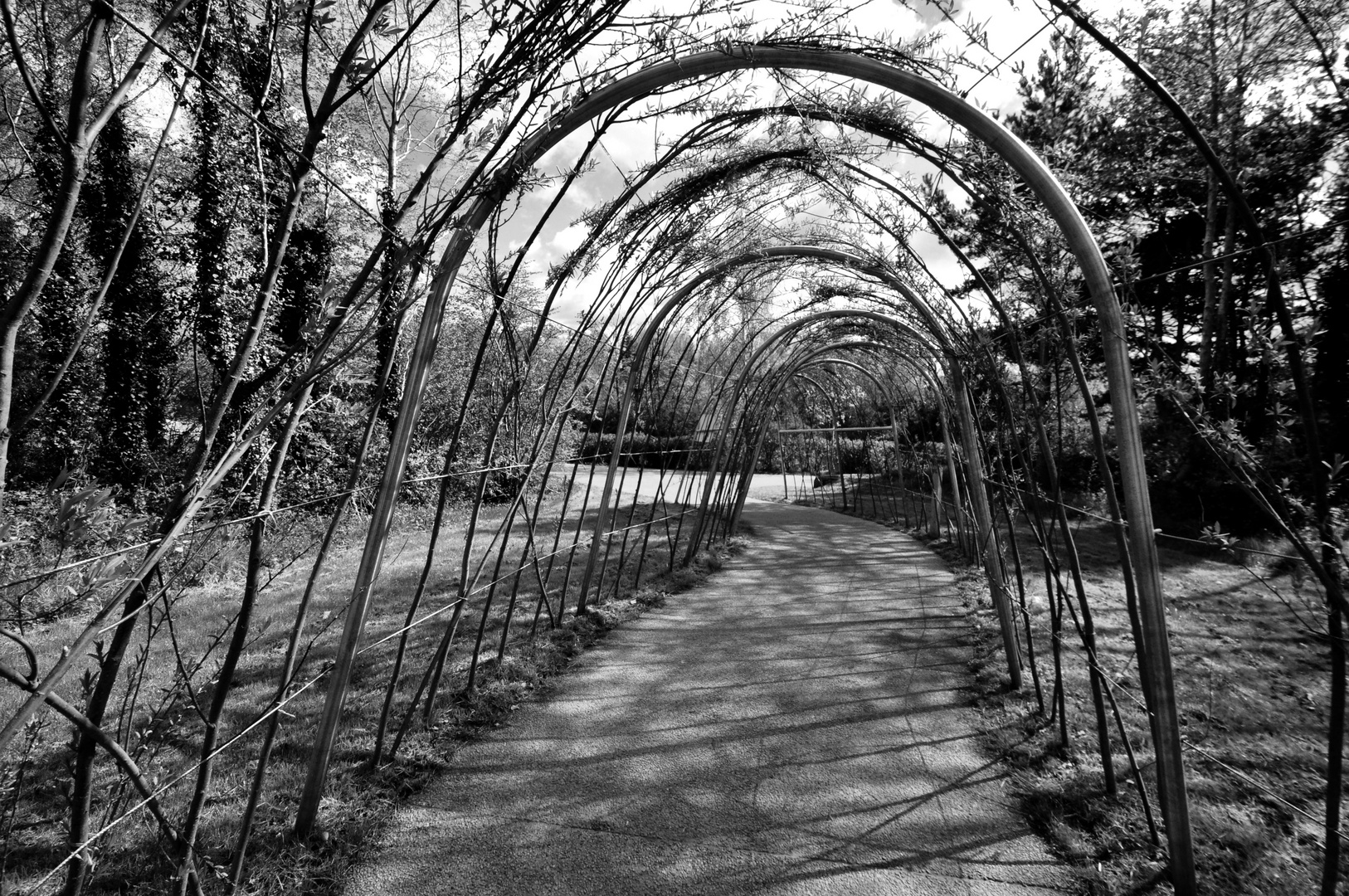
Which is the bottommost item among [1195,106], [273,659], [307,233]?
[273,659]

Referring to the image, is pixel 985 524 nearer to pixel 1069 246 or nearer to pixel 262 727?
pixel 1069 246

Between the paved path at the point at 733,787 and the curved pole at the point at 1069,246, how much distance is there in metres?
0.55

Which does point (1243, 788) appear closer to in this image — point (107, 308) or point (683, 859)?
point (683, 859)

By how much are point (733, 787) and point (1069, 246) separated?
2.51 meters

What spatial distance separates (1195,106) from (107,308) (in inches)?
337

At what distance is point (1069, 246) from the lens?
1.97 metres

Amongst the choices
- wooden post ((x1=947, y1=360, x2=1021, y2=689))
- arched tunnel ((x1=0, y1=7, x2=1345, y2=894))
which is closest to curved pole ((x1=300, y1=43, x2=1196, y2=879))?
arched tunnel ((x1=0, y1=7, x2=1345, y2=894))

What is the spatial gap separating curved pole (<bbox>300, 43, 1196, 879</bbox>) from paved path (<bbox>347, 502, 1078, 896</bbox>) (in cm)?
55

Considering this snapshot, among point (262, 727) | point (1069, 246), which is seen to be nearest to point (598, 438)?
point (262, 727)

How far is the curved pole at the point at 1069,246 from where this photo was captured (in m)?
1.93

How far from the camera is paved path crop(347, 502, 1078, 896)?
2.17 meters

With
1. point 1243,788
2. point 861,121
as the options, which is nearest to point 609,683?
point 1243,788

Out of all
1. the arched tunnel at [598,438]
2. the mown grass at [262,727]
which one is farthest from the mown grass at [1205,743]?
the mown grass at [262,727]

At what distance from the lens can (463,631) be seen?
15.0ft
